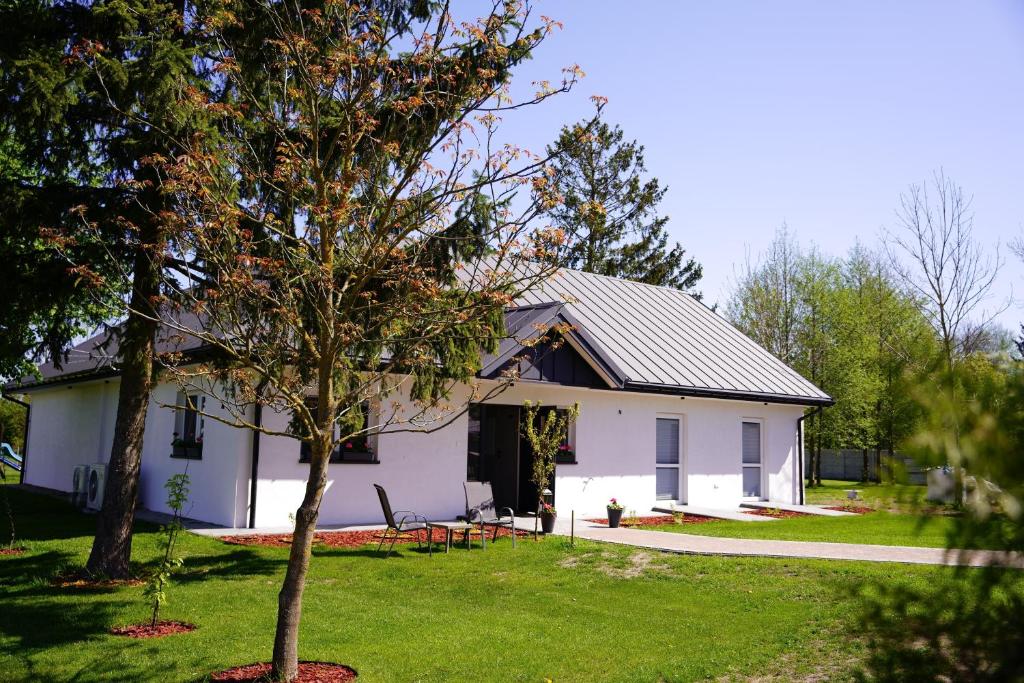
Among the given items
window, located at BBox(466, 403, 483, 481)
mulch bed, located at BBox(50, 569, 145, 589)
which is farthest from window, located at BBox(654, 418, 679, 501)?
mulch bed, located at BBox(50, 569, 145, 589)

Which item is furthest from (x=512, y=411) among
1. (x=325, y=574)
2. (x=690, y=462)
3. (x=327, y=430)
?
(x=327, y=430)

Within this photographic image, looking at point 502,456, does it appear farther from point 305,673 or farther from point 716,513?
point 305,673

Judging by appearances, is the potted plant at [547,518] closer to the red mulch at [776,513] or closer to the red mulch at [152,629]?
the red mulch at [776,513]

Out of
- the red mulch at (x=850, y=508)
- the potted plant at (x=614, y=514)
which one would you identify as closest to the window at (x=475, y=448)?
the potted plant at (x=614, y=514)

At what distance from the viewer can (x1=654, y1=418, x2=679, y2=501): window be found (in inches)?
772

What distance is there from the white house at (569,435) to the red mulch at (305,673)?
5.63 metres

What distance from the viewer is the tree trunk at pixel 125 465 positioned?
986cm

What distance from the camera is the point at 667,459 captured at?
19859 mm

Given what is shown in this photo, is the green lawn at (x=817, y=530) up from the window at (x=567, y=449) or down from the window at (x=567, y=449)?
down

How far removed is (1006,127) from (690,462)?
10260 millimetres

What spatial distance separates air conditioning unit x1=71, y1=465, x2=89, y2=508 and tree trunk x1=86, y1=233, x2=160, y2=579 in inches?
354

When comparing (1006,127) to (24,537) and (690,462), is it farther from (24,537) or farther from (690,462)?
(24,537)

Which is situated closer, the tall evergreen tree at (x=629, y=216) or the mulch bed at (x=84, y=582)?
the mulch bed at (x=84, y=582)

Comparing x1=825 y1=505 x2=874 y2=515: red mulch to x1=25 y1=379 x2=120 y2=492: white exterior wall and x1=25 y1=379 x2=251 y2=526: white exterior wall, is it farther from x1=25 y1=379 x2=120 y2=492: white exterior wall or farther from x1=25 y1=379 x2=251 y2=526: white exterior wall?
x1=25 y1=379 x2=120 y2=492: white exterior wall
